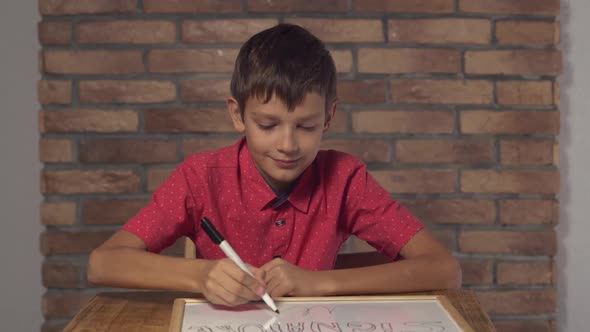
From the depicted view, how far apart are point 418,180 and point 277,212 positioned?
78 centimetres

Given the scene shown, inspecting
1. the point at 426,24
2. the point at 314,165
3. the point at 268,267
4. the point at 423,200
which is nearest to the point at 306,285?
the point at 268,267

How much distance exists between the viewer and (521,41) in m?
1.99

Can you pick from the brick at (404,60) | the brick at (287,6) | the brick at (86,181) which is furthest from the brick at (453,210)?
the brick at (86,181)

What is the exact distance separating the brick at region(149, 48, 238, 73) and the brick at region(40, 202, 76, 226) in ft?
1.55

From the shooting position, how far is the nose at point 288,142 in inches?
45.4

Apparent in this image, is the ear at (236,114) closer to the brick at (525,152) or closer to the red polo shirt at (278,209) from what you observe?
the red polo shirt at (278,209)

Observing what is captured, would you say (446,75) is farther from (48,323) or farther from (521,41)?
(48,323)

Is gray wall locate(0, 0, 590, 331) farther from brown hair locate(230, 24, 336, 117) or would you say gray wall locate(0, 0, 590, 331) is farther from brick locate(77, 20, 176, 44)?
brown hair locate(230, 24, 336, 117)

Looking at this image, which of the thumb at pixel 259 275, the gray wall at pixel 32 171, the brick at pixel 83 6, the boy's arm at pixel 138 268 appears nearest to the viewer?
the thumb at pixel 259 275

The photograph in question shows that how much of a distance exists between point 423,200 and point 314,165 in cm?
72

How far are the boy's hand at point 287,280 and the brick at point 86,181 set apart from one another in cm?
105

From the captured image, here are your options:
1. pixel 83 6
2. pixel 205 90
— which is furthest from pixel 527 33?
pixel 83 6

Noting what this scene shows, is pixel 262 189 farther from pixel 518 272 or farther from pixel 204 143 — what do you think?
pixel 518 272

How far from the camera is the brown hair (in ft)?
3.85
